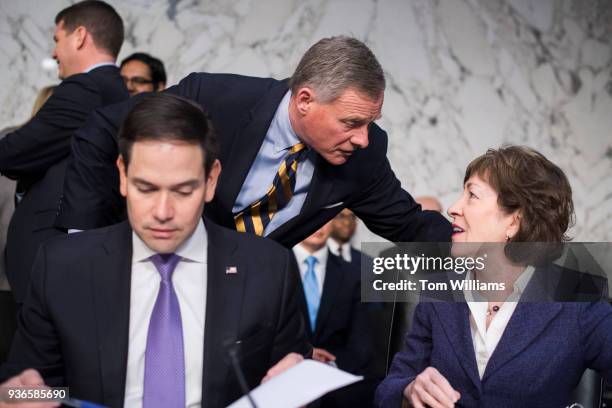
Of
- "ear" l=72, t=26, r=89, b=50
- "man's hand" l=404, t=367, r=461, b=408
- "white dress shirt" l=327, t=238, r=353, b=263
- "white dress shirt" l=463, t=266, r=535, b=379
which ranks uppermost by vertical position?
"ear" l=72, t=26, r=89, b=50

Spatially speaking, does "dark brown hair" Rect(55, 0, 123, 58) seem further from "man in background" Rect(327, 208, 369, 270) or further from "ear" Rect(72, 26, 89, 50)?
"man in background" Rect(327, 208, 369, 270)

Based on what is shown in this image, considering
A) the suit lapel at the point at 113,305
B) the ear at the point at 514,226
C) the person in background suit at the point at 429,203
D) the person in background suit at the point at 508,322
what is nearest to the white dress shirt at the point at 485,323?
the person in background suit at the point at 508,322

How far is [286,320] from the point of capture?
202 centimetres

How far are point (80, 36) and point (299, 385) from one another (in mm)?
2050

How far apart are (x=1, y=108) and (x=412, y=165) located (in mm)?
2064

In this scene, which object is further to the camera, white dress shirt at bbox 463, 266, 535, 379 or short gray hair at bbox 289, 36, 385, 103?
short gray hair at bbox 289, 36, 385, 103

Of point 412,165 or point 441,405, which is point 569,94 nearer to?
point 412,165

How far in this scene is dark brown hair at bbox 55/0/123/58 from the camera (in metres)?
3.26

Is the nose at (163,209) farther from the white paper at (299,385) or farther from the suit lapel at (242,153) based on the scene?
the suit lapel at (242,153)

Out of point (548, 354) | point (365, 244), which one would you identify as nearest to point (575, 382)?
point (548, 354)

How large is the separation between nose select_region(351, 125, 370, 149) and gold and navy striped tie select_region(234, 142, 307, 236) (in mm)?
190

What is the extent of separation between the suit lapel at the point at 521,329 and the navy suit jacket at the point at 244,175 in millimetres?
562

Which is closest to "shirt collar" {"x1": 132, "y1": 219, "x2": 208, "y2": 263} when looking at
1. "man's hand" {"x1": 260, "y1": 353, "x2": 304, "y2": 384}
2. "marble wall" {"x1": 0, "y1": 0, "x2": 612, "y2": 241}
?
"man's hand" {"x1": 260, "y1": 353, "x2": 304, "y2": 384}

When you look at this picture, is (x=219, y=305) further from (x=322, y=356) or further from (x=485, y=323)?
(x=322, y=356)
